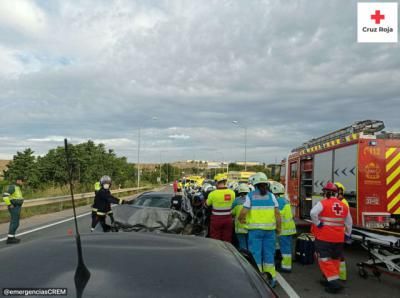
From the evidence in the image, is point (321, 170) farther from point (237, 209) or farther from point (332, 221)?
point (332, 221)

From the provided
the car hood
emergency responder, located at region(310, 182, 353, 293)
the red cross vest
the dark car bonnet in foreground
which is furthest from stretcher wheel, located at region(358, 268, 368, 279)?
the dark car bonnet in foreground

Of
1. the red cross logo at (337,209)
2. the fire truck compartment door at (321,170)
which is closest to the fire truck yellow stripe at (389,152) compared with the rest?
the fire truck compartment door at (321,170)

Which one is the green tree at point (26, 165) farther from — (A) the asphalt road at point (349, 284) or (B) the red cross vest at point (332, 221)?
(B) the red cross vest at point (332, 221)

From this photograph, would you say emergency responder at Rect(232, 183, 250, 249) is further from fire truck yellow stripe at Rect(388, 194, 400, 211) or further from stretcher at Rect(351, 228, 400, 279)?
fire truck yellow stripe at Rect(388, 194, 400, 211)

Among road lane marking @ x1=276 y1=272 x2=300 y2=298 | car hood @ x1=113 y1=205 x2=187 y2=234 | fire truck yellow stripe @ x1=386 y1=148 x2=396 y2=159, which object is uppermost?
fire truck yellow stripe @ x1=386 y1=148 x2=396 y2=159

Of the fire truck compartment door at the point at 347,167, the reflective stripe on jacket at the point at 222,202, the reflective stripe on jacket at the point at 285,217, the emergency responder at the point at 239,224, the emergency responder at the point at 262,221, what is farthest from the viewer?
the fire truck compartment door at the point at 347,167

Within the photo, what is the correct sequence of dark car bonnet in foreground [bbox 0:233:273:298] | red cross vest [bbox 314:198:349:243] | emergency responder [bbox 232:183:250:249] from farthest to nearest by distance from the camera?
emergency responder [bbox 232:183:250:249]
red cross vest [bbox 314:198:349:243]
dark car bonnet in foreground [bbox 0:233:273:298]

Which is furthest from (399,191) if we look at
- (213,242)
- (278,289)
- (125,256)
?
(125,256)

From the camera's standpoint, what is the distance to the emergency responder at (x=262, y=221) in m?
7.24

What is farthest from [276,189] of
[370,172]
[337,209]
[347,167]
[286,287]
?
[347,167]

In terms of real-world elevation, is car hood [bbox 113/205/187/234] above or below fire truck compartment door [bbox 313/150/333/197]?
below

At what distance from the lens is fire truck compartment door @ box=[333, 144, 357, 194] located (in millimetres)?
10398

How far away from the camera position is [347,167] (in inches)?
426

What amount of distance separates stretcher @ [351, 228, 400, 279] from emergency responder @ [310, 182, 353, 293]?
682 millimetres
